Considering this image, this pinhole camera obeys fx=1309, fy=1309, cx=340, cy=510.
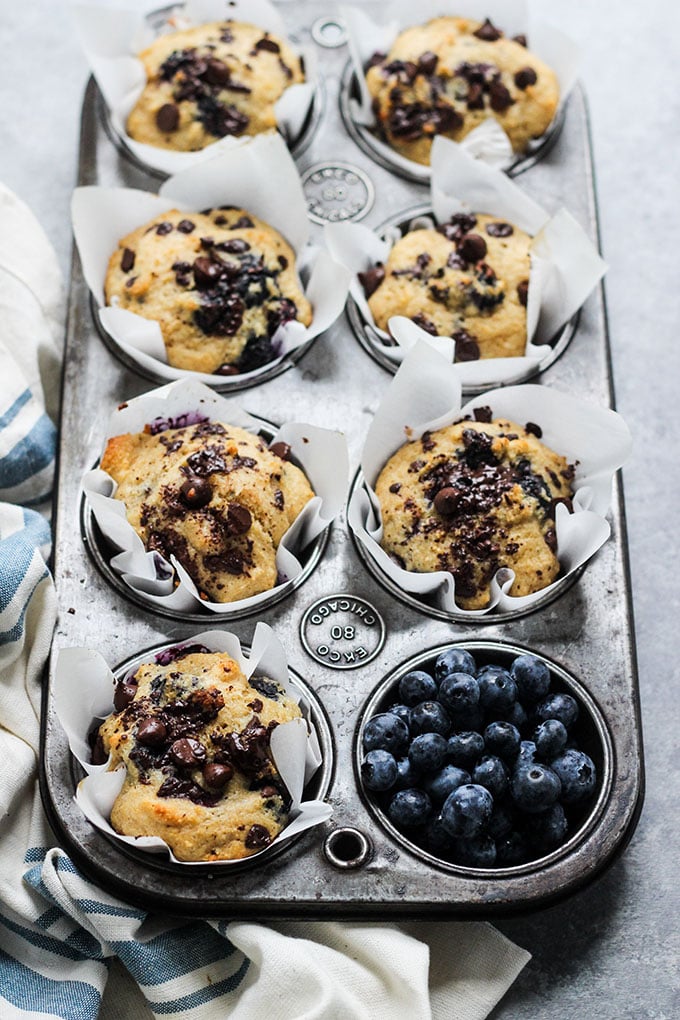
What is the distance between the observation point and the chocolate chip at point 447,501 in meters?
3.13

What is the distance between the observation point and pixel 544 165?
3.86m

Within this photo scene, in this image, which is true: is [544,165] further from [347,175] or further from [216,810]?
[216,810]

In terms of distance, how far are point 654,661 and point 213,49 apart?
7.17 ft

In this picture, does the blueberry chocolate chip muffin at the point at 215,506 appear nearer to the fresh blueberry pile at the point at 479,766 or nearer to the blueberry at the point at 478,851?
the fresh blueberry pile at the point at 479,766

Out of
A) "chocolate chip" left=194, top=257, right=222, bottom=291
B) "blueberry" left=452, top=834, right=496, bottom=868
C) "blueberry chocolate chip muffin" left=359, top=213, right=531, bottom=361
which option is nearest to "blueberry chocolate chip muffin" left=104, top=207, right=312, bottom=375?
"chocolate chip" left=194, top=257, right=222, bottom=291

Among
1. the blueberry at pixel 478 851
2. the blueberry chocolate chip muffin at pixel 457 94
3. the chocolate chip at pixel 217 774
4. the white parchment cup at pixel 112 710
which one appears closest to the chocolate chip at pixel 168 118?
the blueberry chocolate chip muffin at pixel 457 94

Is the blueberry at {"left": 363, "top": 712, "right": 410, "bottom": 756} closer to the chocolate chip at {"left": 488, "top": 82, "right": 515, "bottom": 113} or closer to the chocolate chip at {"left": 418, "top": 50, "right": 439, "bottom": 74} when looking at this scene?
the chocolate chip at {"left": 488, "top": 82, "right": 515, "bottom": 113}

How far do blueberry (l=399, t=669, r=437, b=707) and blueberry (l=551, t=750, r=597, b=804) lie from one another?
314 mm


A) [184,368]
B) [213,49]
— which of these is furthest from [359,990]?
[213,49]

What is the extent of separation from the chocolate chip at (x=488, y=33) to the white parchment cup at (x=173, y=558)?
144 centimetres

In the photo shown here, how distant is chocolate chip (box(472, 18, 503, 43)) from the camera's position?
3947mm

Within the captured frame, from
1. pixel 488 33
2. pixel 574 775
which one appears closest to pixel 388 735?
pixel 574 775

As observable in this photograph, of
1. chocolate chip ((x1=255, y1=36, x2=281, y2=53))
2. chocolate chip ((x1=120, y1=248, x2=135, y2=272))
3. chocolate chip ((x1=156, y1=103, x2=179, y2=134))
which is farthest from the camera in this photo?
chocolate chip ((x1=255, y1=36, x2=281, y2=53))

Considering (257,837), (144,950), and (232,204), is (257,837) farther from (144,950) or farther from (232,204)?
(232,204)
